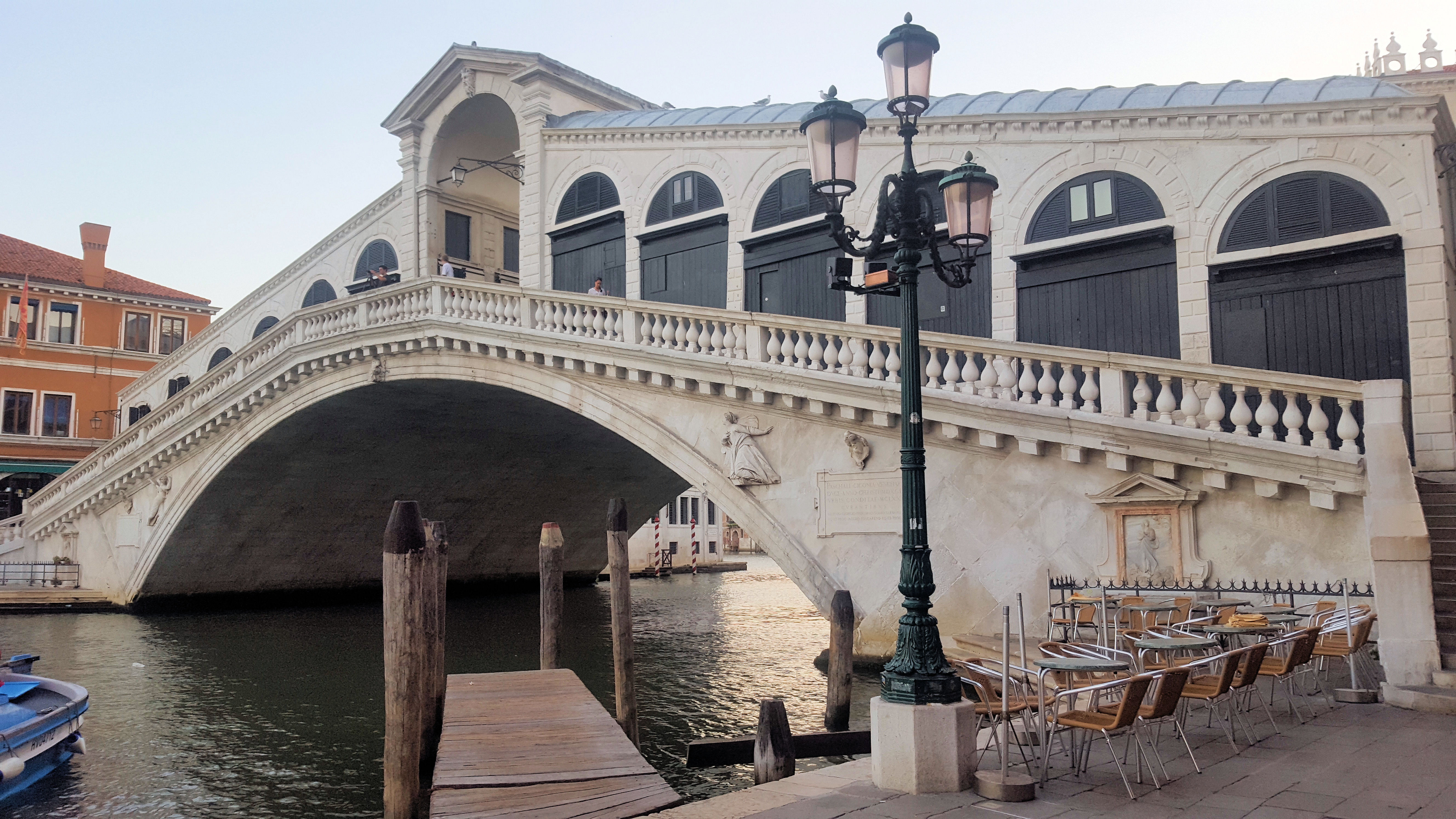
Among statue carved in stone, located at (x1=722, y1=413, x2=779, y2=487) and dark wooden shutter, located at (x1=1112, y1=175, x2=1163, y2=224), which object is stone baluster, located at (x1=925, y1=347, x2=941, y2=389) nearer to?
statue carved in stone, located at (x1=722, y1=413, x2=779, y2=487)

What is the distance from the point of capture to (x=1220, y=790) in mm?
5309

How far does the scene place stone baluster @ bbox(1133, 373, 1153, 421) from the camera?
1050 centimetres

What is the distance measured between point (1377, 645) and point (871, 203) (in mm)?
8828

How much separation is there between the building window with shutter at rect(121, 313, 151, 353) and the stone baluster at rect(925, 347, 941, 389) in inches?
1285

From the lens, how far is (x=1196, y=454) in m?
10.1

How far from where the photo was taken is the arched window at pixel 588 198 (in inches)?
747

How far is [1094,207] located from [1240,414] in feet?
14.6

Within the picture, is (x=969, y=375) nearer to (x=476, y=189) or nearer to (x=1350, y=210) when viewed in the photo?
(x=1350, y=210)

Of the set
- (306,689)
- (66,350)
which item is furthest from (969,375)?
(66,350)

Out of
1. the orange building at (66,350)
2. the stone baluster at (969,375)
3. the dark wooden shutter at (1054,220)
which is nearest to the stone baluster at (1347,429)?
the stone baluster at (969,375)

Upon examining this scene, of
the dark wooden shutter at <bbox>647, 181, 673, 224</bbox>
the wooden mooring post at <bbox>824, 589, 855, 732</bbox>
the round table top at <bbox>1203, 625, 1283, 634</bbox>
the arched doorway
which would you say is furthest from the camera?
the arched doorway

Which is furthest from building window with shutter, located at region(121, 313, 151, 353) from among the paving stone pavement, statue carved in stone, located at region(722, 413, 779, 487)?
the paving stone pavement

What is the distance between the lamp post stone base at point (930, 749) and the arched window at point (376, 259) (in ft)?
68.5

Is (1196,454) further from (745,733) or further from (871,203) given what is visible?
(871,203)
